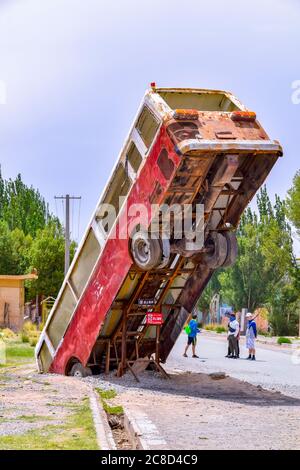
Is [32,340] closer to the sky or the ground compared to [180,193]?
closer to the ground

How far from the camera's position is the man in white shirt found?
2775 centimetres

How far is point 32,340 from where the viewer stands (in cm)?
3428

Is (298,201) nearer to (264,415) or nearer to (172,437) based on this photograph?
(264,415)

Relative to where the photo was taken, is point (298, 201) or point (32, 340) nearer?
point (32, 340)

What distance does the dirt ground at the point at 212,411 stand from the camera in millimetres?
10492

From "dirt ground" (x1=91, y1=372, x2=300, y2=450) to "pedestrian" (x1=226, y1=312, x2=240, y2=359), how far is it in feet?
27.1

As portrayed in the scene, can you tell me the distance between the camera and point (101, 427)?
36.7 feet

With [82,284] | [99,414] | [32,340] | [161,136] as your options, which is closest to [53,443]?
[99,414]

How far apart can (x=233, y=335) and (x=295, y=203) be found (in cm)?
1797

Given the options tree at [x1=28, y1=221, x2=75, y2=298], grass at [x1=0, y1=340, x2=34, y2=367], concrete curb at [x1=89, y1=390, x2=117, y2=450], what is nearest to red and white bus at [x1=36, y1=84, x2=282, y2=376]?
concrete curb at [x1=89, y1=390, x2=117, y2=450]

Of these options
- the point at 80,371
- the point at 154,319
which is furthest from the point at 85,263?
the point at 80,371
